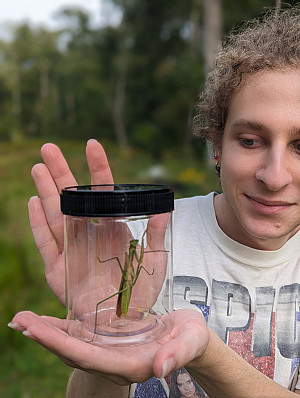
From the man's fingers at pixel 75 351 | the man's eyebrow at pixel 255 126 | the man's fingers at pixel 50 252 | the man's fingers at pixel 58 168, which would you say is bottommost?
the man's fingers at pixel 75 351

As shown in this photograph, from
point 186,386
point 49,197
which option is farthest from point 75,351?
point 186,386

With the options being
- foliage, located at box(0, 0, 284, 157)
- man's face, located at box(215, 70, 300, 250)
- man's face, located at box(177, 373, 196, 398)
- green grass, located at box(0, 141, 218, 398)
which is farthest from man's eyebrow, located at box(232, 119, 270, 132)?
foliage, located at box(0, 0, 284, 157)

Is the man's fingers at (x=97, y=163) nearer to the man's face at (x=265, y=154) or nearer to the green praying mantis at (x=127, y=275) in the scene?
the green praying mantis at (x=127, y=275)

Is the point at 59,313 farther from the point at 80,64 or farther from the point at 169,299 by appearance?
the point at 80,64

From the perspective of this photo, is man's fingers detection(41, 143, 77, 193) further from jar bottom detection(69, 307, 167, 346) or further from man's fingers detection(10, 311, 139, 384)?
man's fingers detection(10, 311, 139, 384)

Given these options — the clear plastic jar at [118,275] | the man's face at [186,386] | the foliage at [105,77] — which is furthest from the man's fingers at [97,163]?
the foliage at [105,77]

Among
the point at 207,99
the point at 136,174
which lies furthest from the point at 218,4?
the point at 207,99
